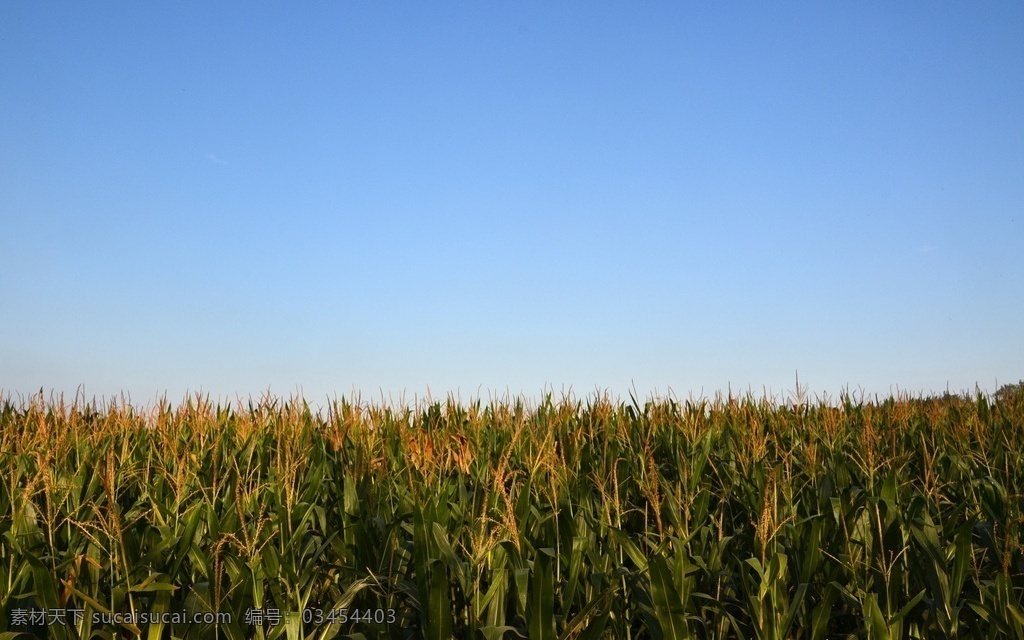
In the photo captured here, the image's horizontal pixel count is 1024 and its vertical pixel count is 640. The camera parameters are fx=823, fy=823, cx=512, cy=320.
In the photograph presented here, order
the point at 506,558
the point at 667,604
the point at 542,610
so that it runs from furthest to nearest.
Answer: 1. the point at 506,558
2. the point at 667,604
3. the point at 542,610

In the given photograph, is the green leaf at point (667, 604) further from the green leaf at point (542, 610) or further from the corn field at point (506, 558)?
the green leaf at point (542, 610)

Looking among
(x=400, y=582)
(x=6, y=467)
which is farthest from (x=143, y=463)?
(x=400, y=582)

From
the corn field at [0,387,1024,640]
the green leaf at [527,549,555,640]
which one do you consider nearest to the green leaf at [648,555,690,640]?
the corn field at [0,387,1024,640]

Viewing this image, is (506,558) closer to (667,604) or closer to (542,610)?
(542,610)

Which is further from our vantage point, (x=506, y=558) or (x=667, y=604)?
(x=506, y=558)

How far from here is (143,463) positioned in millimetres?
6812

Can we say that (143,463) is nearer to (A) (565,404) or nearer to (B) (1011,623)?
(A) (565,404)

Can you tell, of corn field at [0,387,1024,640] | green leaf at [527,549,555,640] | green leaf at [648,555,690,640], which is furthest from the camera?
corn field at [0,387,1024,640]

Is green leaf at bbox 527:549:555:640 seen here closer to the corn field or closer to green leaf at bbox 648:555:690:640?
the corn field

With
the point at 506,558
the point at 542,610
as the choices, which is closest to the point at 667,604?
the point at 542,610

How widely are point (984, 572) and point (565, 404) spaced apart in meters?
5.15

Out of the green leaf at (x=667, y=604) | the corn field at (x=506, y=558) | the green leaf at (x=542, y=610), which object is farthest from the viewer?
the corn field at (x=506, y=558)

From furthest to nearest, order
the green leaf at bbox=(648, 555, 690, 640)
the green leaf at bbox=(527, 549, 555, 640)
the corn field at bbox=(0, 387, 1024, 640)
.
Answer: the corn field at bbox=(0, 387, 1024, 640), the green leaf at bbox=(648, 555, 690, 640), the green leaf at bbox=(527, 549, 555, 640)

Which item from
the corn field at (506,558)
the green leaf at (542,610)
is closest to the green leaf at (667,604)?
the corn field at (506,558)
